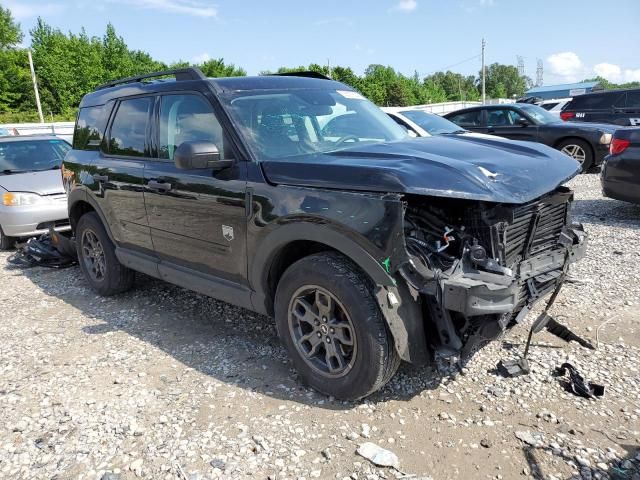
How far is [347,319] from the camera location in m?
2.96

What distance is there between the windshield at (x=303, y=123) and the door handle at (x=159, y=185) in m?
0.82

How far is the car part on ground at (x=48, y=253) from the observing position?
249 inches

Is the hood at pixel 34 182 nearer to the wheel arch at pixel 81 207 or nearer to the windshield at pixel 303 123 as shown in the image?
the wheel arch at pixel 81 207

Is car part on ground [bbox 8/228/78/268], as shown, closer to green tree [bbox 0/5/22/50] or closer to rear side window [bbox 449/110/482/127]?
rear side window [bbox 449/110/482/127]

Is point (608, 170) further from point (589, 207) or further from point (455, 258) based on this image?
point (455, 258)

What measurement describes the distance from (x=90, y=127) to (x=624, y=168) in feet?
21.6

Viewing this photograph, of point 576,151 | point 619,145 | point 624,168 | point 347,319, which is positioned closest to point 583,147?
point 576,151

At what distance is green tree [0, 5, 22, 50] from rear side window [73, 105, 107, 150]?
65.3 meters

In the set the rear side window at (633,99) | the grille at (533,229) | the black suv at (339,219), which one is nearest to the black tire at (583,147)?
the rear side window at (633,99)

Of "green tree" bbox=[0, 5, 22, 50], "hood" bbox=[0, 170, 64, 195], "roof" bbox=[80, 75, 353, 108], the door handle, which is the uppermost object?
"green tree" bbox=[0, 5, 22, 50]

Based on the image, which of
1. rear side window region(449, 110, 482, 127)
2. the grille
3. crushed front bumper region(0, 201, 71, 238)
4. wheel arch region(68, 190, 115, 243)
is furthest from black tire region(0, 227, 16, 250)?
rear side window region(449, 110, 482, 127)

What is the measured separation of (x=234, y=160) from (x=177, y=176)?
663mm

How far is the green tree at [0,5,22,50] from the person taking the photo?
58.0 m

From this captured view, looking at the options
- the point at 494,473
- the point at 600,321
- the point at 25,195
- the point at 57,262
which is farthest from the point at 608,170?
the point at 25,195
